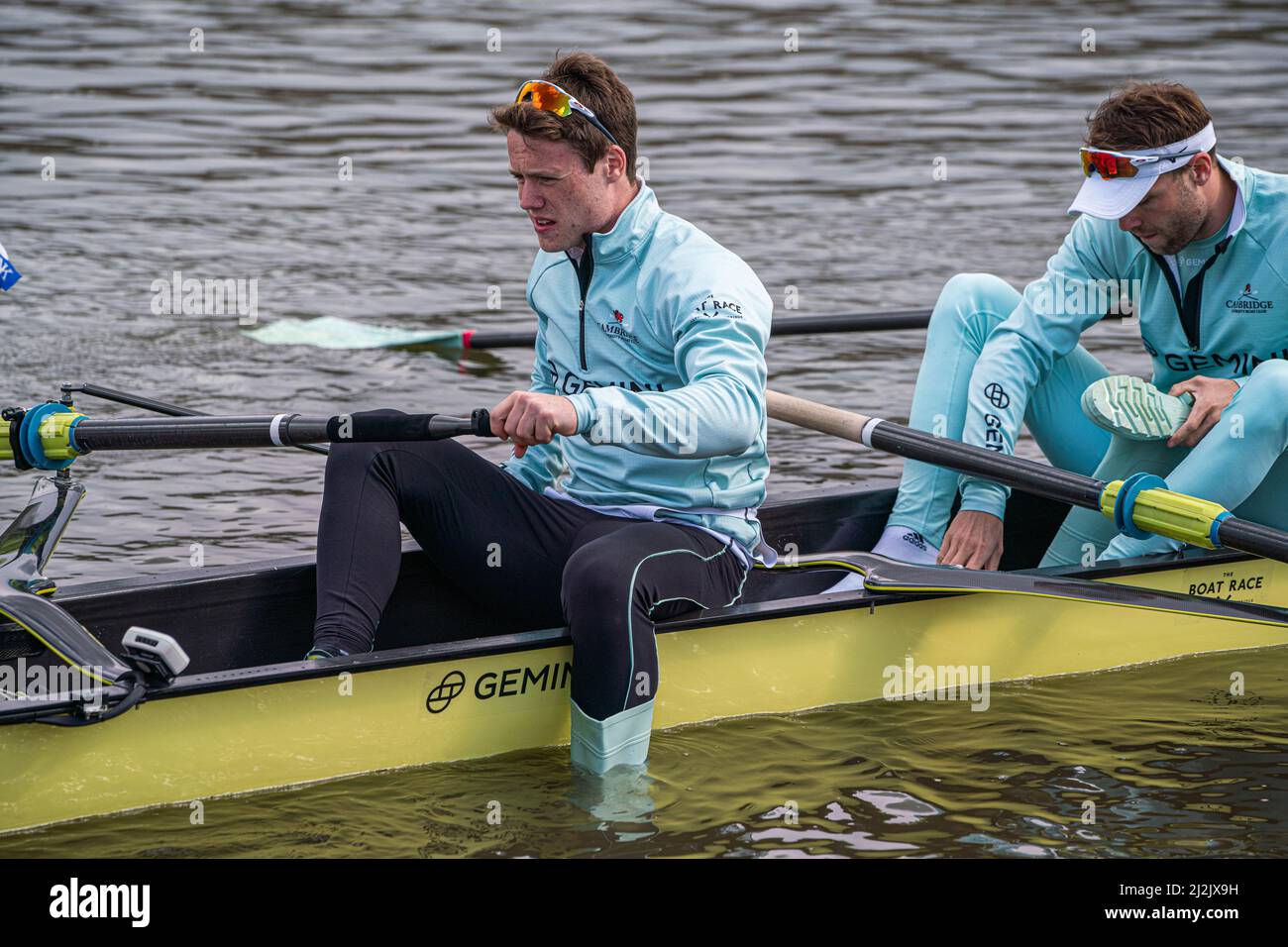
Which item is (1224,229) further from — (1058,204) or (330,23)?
(330,23)

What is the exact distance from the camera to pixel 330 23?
760 inches

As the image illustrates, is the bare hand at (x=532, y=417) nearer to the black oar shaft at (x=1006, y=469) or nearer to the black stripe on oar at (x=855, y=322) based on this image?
the black oar shaft at (x=1006, y=469)

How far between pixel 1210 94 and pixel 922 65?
273 centimetres

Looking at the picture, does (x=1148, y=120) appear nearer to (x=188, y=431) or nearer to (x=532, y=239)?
(x=188, y=431)

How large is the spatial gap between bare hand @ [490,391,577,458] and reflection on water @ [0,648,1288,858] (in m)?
0.94

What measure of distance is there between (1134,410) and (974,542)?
618 millimetres

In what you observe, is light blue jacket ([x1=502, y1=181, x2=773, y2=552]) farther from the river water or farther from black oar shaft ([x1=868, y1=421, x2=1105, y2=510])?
the river water

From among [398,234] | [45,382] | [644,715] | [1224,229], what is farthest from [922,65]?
[644,715]

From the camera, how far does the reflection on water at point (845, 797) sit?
416 centimetres

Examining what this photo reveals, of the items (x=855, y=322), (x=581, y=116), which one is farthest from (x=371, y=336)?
(x=581, y=116)

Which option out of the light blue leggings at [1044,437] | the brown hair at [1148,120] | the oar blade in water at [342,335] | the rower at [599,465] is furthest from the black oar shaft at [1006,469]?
the oar blade in water at [342,335]

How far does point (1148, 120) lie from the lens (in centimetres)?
467

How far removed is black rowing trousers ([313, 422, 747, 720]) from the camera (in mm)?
4141

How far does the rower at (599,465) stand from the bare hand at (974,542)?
834 millimetres
